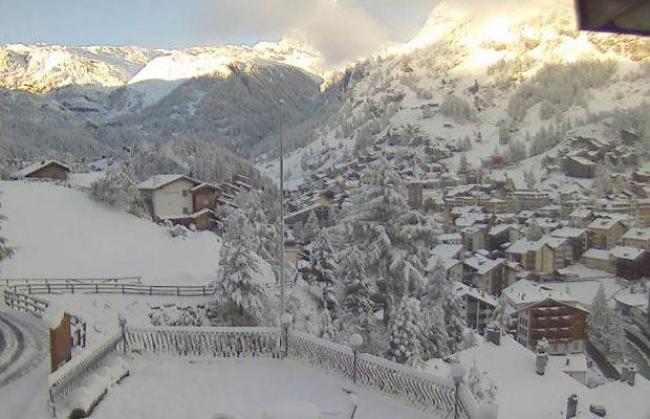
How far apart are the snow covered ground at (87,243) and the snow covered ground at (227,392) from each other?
20.3 metres

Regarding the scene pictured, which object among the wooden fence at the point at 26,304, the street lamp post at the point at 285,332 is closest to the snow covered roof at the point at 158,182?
the wooden fence at the point at 26,304

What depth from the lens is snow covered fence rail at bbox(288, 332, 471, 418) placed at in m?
8.24

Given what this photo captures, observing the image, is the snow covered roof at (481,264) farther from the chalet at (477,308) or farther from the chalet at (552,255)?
the chalet at (477,308)

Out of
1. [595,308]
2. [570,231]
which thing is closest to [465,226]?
[570,231]

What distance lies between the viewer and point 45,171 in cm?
5044

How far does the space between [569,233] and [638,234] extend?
28.7 ft

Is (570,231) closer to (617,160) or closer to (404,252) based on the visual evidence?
(617,160)

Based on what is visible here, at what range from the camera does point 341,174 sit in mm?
156000

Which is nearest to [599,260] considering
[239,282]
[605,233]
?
[605,233]

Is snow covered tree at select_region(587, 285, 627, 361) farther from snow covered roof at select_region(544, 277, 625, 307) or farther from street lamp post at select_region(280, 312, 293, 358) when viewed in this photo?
street lamp post at select_region(280, 312, 293, 358)

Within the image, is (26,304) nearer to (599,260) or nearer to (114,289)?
(114,289)

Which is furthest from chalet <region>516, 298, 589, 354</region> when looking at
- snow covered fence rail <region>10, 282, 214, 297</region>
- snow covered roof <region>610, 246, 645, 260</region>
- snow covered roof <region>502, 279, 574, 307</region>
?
snow covered fence rail <region>10, 282, 214, 297</region>

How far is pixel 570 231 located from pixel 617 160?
60.1 meters

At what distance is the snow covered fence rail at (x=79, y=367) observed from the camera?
8.79 meters
